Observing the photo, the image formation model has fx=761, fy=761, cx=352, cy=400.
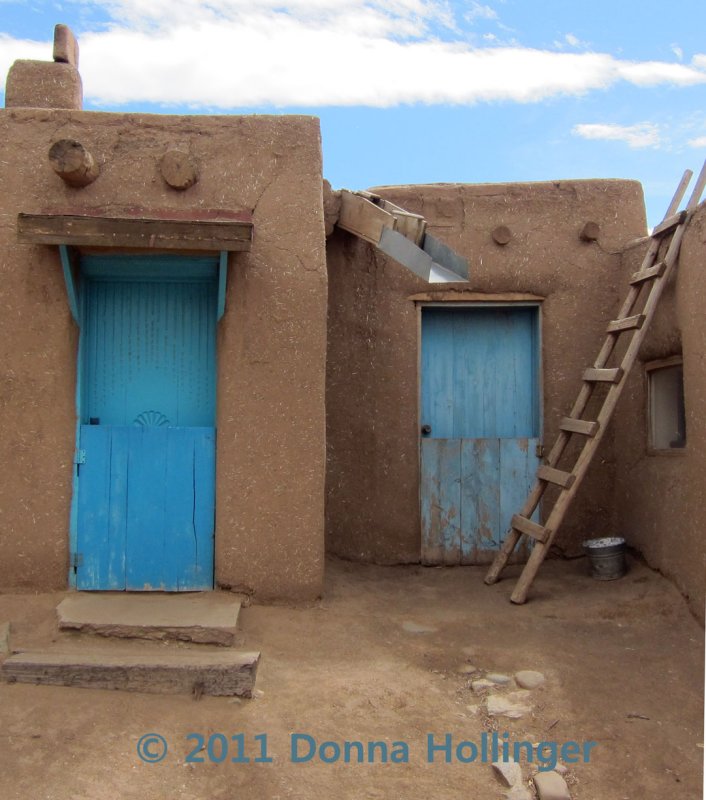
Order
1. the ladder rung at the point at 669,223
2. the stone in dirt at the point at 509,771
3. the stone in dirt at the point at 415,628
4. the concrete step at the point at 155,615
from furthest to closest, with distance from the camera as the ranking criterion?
the ladder rung at the point at 669,223 < the stone in dirt at the point at 415,628 < the concrete step at the point at 155,615 < the stone in dirt at the point at 509,771

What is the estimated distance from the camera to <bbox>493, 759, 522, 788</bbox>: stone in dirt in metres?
3.29

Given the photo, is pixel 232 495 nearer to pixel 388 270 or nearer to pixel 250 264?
pixel 250 264

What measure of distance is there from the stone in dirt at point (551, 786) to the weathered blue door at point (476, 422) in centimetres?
308

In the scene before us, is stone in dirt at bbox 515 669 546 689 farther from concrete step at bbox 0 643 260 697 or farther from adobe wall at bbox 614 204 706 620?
concrete step at bbox 0 643 260 697

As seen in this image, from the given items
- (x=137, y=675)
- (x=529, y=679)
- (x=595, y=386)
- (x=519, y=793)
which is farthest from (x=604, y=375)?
(x=137, y=675)

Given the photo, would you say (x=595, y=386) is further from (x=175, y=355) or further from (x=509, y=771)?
(x=509, y=771)

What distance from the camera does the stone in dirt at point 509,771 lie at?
3295 millimetres

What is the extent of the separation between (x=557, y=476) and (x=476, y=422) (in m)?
1.13

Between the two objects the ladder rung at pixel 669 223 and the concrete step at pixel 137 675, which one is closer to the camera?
the concrete step at pixel 137 675

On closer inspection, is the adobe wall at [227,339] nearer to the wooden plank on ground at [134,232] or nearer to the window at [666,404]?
the wooden plank on ground at [134,232]

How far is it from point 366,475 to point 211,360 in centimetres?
185

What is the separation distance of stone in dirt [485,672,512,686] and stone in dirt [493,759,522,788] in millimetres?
699

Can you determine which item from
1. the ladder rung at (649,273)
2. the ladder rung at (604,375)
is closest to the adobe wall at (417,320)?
the ladder rung at (604,375)

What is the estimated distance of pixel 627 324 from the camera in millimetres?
5582
